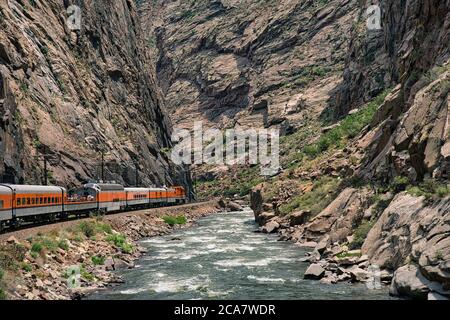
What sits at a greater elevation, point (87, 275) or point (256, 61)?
point (256, 61)

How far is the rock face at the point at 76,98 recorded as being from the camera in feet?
168

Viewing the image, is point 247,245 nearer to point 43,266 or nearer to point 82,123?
point 43,266

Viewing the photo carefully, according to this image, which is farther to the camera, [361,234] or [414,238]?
[361,234]

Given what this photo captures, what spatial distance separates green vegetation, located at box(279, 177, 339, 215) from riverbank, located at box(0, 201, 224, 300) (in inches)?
608

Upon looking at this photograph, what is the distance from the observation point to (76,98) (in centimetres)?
6594

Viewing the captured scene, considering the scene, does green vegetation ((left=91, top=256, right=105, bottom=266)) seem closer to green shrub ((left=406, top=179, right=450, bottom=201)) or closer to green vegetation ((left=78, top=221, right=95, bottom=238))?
green vegetation ((left=78, top=221, right=95, bottom=238))

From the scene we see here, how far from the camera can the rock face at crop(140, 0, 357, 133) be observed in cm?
13262

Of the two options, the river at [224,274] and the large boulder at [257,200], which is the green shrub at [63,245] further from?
the large boulder at [257,200]

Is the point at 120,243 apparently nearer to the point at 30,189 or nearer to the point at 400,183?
the point at 30,189

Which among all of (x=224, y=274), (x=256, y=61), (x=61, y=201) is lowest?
(x=224, y=274)

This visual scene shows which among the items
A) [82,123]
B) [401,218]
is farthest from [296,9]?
[401,218]

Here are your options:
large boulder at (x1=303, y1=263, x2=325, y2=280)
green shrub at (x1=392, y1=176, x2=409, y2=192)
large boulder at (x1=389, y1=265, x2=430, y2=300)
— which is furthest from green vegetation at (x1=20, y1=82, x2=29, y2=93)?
large boulder at (x1=389, y1=265, x2=430, y2=300)

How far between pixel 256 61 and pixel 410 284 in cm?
13928

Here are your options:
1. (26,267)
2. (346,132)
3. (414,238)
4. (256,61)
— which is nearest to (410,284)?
(414,238)
